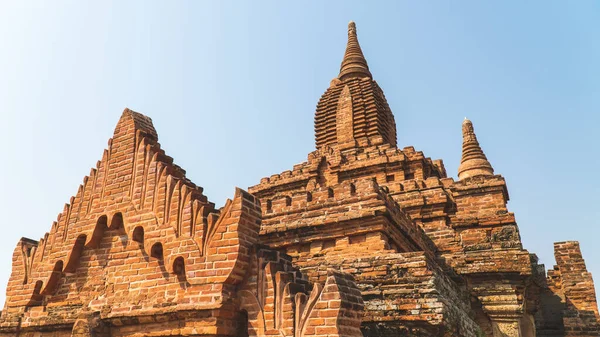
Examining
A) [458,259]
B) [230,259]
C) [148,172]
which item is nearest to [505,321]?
[458,259]

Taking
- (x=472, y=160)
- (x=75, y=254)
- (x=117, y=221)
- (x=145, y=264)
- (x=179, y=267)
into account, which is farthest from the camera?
(x=472, y=160)

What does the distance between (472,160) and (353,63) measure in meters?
7.55

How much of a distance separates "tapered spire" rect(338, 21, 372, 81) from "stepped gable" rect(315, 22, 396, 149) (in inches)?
2.3

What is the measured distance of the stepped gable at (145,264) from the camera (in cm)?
599

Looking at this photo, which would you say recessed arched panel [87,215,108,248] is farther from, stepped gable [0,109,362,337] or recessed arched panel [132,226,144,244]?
recessed arched panel [132,226,144,244]

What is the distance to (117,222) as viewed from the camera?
302 inches

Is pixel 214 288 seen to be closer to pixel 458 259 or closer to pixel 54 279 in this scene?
pixel 54 279

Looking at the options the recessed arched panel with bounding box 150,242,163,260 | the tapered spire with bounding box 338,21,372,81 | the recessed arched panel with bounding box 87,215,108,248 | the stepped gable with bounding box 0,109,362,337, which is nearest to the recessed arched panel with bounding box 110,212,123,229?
the stepped gable with bounding box 0,109,362,337

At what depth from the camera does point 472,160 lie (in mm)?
19172

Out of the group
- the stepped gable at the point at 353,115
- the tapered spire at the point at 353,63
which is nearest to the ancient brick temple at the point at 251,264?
the stepped gable at the point at 353,115

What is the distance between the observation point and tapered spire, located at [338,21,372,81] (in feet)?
75.8

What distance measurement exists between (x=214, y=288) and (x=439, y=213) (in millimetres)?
9077

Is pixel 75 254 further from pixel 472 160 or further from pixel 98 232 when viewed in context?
pixel 472 160

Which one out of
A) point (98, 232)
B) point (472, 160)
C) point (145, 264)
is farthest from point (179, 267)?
point (472, 160)
